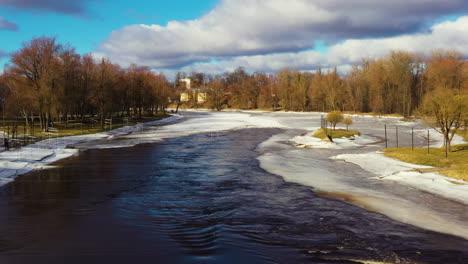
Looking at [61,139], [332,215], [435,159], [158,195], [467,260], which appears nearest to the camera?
[467,260]

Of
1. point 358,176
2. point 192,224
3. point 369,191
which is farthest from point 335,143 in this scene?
point 192,224

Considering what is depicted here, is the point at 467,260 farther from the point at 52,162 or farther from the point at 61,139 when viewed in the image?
the point at 61,139

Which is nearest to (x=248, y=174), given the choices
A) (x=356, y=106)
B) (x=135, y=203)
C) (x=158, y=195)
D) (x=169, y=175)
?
(x=169, y=175)

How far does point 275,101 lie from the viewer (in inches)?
7343

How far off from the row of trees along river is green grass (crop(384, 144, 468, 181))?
454cm

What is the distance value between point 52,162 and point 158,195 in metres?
16.5

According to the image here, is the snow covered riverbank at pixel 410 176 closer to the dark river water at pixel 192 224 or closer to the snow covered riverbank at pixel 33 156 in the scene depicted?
the dark river water at pixel 192 224

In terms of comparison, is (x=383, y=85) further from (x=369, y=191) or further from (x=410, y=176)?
(x=369, y=191)

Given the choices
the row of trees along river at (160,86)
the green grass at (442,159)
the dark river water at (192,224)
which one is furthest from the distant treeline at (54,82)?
the green grass at (442,159)

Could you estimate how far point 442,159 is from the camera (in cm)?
3262

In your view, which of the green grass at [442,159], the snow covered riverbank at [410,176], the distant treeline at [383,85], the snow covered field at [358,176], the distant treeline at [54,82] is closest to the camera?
the snow covered field at [358,176]

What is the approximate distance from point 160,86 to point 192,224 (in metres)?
114

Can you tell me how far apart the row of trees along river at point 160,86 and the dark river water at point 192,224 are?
2243cm

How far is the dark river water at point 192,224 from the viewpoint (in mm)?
13906
